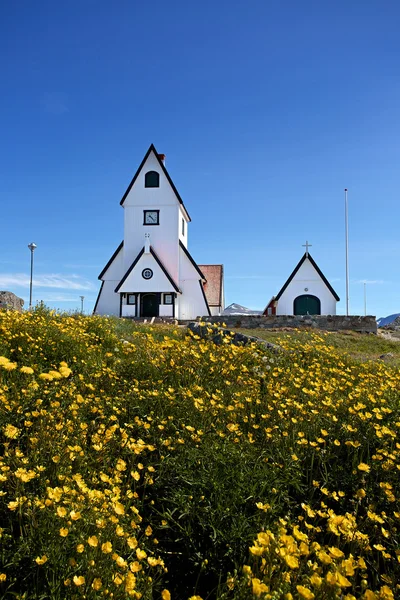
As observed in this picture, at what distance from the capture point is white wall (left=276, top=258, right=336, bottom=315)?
1216 inches

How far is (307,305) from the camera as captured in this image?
30859 mm

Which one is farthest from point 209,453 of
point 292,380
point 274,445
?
point 292,380

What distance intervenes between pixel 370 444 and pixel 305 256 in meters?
27.2

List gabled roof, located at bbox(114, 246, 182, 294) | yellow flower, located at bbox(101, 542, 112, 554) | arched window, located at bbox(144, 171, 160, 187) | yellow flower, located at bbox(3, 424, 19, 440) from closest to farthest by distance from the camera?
yellow flower, located at bbox(101, 542, 112, 554) < yellow flower, located at bbox(3, 424, 19, 440) < gabled roof, located at bbox(114, 246, 182, 294) < arched window, located at bbox(144, 171, 160, 187)

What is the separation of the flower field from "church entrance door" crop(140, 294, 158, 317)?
24584mm

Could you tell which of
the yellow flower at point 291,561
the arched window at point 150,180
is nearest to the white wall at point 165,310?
the arched window at point 150,180

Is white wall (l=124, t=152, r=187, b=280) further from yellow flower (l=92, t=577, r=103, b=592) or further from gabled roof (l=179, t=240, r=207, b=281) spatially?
yellow flower (l=92, t=577, r=103, b=592)

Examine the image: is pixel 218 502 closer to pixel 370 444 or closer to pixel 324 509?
pixel 324 509

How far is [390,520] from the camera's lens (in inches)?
139

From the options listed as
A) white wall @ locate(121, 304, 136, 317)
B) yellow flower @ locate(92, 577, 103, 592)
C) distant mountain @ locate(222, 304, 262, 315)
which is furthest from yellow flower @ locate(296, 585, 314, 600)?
distant mountain @ locate(222, 304, 262, 315)

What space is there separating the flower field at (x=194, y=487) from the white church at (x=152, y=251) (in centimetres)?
2477

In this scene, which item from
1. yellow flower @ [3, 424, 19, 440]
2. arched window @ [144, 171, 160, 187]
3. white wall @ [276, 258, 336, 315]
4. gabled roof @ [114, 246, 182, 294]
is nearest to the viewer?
yellow flower @ [3, 424, 19, 440]

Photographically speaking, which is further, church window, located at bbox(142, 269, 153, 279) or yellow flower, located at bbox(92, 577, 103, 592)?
church window, located at bbox(142, 269, 153, 279)

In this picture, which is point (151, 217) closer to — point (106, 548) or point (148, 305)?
point (148, 305)
